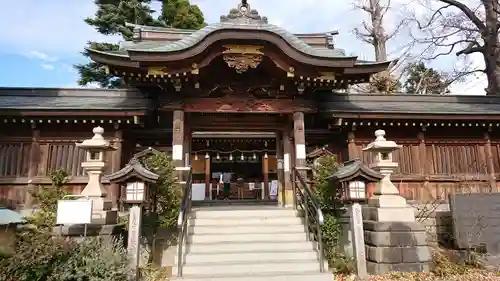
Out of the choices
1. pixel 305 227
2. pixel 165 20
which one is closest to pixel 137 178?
pixel 305 227

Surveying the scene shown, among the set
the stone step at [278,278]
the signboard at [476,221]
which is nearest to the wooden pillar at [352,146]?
the signboard at [476,221]

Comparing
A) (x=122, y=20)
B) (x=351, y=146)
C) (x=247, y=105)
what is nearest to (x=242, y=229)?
(x=247, y=105)

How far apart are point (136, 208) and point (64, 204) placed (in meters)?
1.19

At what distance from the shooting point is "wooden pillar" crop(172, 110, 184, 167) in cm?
841

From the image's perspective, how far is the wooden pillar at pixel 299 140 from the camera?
8.79 meters

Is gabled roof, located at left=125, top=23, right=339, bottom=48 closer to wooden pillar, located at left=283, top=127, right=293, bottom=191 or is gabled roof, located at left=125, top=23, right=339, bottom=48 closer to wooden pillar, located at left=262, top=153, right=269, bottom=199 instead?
wooden pillar, located at left=283, top=127, right=293, bottom=191

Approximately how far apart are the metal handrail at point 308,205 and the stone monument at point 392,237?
1.12m

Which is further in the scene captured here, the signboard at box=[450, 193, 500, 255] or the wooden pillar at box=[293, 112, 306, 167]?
the wooden pillar at box=[293, 112, 306, 167]

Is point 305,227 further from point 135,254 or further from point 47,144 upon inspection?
point 47,144

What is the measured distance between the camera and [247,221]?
7738mm

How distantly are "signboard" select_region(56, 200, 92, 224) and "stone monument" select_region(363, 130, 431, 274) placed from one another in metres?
5.42

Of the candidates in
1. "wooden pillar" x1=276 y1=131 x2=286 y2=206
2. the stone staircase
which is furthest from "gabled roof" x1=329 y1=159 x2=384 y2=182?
"wooden pillar" x1=276 y1=131 x2=286 y2=206

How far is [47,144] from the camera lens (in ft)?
30.5

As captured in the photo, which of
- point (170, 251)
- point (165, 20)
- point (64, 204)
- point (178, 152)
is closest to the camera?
point (64, 204)
